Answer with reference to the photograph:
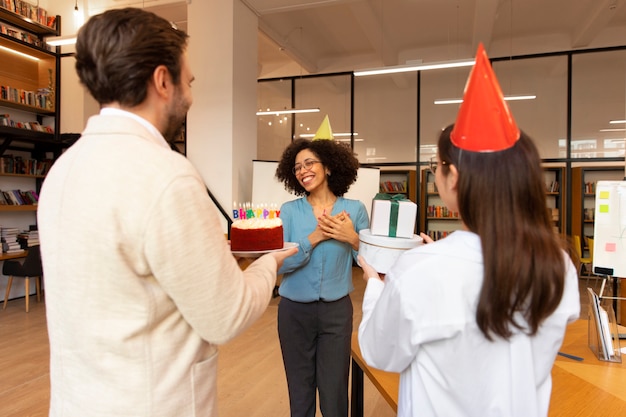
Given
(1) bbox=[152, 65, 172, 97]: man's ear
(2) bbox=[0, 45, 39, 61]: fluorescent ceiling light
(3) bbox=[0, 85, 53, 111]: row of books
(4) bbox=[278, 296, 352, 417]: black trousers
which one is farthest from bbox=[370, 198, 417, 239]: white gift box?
(2) bbox=[0, 45, 39, 61]: fluorescent ceiling light

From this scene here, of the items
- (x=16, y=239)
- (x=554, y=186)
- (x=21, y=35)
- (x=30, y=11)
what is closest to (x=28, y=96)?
(x=21, y=35)

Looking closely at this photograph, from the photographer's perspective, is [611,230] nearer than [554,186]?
Yes

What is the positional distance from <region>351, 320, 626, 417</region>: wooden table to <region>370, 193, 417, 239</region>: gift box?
1.73 ft

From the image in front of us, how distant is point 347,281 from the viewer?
6.19ft

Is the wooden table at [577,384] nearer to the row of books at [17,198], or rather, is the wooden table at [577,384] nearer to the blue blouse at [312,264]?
the blue blouse at [312,264]

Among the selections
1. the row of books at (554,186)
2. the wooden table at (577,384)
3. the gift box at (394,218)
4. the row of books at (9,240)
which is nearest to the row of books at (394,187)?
the row of books at (554,186)

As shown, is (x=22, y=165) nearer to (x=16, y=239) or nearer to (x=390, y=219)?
(x=16, y=239)

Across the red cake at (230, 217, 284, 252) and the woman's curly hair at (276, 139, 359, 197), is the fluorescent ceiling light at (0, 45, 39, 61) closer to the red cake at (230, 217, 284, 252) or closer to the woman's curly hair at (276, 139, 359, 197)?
the woman's curly hair at (276, 139, 359, 197)

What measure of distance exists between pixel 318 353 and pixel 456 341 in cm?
108

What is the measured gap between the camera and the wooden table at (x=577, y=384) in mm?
1275

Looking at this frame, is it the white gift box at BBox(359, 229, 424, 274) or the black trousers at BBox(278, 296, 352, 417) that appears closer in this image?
the white gift box at BBox(359, 229, 424, 274)

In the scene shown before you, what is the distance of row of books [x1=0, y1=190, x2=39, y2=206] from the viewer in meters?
5.61

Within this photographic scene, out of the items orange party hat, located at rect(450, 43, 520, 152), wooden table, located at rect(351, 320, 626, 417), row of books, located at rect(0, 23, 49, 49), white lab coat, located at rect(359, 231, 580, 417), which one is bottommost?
wooden table, located at rect(351, 320, 626, 417)

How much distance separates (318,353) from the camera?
6.02 feet
